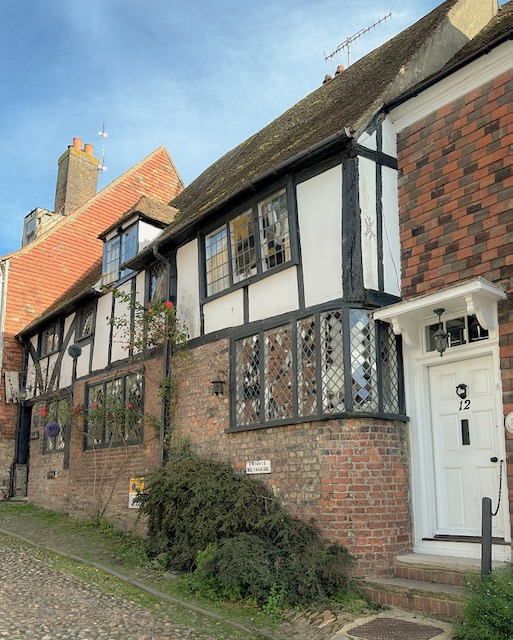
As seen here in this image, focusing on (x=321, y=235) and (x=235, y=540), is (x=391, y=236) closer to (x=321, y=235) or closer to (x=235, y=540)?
(x=321, y=235)

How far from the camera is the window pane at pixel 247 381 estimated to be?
9242 millimetres

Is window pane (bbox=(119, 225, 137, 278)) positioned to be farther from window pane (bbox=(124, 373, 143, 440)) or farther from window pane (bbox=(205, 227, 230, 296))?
window pane (bbox=(205, 227, 230, 296))

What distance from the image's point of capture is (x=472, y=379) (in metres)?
7.63

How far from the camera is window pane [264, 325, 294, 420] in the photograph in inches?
339

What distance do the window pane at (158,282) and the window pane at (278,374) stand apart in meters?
3.63

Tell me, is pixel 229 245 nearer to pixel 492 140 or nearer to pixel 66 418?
pixel 492 140

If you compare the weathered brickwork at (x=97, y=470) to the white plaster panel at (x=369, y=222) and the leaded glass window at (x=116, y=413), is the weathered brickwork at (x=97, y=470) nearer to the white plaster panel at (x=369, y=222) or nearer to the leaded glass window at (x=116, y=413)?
the leaded glass window at (x=116, y=413)

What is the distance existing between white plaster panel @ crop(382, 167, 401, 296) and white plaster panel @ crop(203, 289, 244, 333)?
96.5 inches

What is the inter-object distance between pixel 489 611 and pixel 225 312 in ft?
19.6

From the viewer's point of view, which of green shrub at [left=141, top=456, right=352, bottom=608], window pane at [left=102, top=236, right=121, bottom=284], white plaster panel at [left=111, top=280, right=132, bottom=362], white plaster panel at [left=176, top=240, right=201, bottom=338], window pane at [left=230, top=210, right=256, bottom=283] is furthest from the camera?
window pane at [left=102, top=236, right=121, bottom=284]

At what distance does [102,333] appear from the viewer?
565 inches

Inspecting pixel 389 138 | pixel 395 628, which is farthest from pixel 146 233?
pixel 395 628

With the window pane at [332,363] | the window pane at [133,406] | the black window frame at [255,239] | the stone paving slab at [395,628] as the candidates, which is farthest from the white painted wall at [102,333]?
the stone paving slab at [395,628]

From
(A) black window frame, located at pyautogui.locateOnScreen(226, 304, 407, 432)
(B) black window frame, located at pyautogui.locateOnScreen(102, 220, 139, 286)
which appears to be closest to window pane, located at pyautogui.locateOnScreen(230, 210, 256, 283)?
(A) black window frame, located at pyautogui.locateOnScreen(226, 304, 407, 432)
